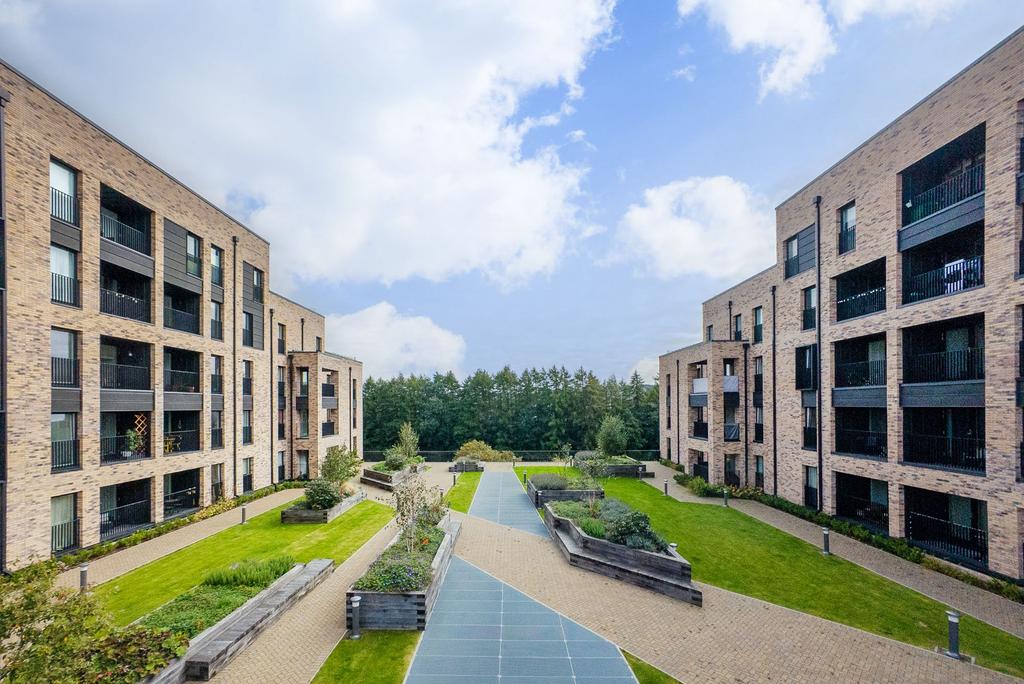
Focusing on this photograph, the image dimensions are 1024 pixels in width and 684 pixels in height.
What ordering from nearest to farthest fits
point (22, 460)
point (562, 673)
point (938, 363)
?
point (562, 673) → point (22, 460) → point (938, 363)

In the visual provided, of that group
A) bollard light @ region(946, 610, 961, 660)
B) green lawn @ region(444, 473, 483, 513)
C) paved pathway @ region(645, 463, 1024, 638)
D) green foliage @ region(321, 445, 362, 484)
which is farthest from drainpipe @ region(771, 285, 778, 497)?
green foliage @ region(321, 445, 362, 484)

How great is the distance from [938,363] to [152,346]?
28.6 m

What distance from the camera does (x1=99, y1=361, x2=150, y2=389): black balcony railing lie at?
17.8 metres

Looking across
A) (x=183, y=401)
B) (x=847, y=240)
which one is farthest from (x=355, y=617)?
(x=847, y=240)

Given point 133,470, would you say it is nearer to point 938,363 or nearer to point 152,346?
point 152,346

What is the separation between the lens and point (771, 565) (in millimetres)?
15047

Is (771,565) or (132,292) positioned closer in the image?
(771,565)

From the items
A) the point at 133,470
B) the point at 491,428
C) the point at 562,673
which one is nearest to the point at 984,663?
the point at 562,673

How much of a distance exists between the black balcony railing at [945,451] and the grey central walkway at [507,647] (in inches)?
498

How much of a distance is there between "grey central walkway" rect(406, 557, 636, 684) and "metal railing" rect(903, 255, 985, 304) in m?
14.7

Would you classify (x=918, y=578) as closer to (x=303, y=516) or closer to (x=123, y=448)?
(x=303, y=516)

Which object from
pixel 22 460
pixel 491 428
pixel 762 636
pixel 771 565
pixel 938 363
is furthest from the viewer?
pixel 491 428

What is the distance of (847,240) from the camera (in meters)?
19.8

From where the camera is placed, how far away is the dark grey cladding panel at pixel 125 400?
679 inches
